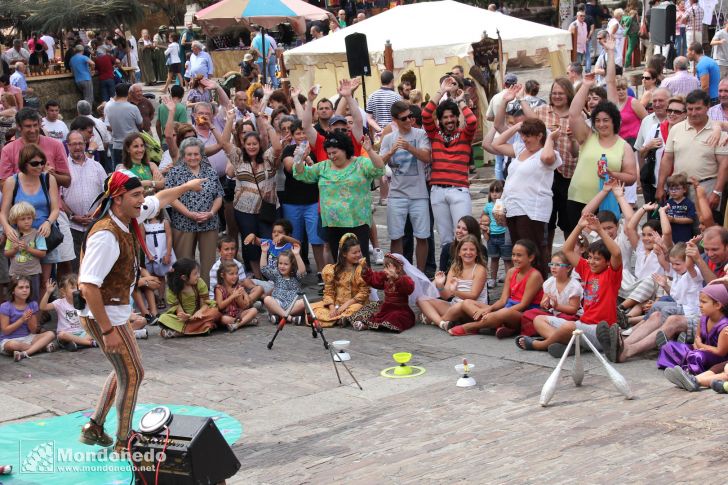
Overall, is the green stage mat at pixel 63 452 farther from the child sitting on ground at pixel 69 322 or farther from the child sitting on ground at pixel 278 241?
the child sitting on ground at pixel 278 241

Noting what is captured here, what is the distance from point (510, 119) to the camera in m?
11.1

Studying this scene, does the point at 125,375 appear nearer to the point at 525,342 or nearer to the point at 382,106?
the point at 525,342

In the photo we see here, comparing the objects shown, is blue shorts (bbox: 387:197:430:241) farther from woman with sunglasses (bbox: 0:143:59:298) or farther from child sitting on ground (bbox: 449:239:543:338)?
woman with sunglasses (bbox: 0:143:59:298)

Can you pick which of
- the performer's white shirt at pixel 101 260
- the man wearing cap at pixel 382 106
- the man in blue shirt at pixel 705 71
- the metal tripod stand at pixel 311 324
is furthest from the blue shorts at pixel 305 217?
the man in blue shirt at pixel 705 71

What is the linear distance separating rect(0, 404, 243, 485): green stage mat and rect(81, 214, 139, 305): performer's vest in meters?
1.01

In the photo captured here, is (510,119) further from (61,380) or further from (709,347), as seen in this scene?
(61,380)

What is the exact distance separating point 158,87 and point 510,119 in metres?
18.9

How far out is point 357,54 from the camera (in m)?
12.0

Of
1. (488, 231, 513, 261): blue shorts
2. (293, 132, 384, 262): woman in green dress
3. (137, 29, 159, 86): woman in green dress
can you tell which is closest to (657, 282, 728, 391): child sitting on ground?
(488, 231, 513, 261): blue shorts

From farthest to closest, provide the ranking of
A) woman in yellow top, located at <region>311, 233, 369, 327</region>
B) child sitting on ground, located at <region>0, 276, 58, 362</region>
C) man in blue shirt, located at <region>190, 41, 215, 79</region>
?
man in blue shirt, located at <region>190, 41, 215, 79</region> → woman in yellow top, located at <region>311, 233, 369, 327</region> → child sitting on ground, located at <region>0, 276, 58, 362</region>

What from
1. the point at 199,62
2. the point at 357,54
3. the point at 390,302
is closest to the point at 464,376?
the point at 390,302

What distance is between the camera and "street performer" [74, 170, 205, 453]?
620 centimetres

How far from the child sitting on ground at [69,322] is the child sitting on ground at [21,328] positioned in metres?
0.11

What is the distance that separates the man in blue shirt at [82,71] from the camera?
21.9m
